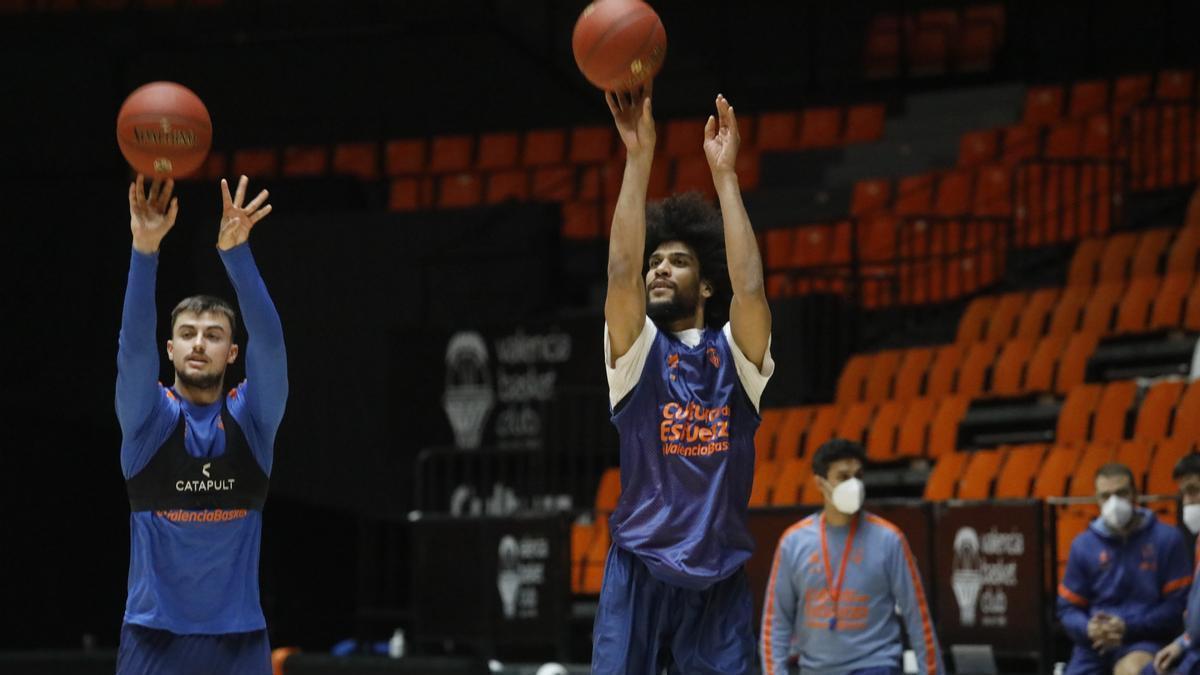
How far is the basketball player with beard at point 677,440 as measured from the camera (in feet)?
18.8

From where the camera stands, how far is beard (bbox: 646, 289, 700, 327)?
6.00 m

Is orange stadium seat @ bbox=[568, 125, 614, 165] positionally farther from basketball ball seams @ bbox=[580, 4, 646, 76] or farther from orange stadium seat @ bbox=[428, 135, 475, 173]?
basketball ball seams @ bbox=[580, 4, 646, 76]

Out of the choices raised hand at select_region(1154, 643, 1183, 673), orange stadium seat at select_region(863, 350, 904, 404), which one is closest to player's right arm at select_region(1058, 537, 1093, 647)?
raised hand at select_region(1154, 643, 1183, 673)

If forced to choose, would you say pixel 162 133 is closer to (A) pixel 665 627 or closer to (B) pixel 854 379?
(A) pixel 665 627

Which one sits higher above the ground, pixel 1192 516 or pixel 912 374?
pixel 912 374

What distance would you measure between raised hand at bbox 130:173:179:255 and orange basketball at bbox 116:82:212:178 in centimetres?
25

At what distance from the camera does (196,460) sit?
6.41 m

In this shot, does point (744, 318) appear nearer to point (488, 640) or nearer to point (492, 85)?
point (488, 640)

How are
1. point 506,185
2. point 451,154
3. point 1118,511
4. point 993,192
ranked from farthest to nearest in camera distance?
point 451,154
point 506,185
point 993,192
point 1118,511

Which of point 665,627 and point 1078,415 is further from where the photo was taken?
point 1078,415

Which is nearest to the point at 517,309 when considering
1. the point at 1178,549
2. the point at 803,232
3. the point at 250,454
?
the point at 803,232

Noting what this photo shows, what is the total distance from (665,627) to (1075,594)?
17.2 ft

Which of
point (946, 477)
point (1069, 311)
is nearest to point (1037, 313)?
point (1069, 311)

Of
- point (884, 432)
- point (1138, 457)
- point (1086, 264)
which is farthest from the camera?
point (1086, 264)
